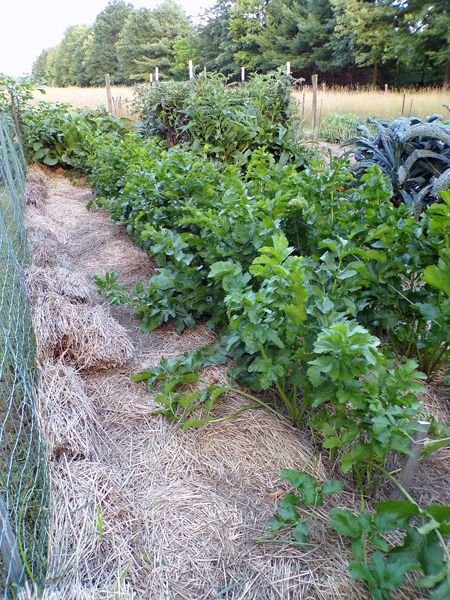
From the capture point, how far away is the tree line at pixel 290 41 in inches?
835

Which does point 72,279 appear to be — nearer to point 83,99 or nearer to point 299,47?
point 83,99

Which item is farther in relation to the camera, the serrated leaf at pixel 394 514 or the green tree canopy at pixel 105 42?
the green tree canopy at pixel 105 42

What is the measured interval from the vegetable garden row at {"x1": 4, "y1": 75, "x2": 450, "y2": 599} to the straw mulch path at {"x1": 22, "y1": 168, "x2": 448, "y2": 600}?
93mm

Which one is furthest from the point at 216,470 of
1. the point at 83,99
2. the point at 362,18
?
the point at 362,18

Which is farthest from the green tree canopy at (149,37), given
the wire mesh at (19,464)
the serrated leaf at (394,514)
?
the serrated leaf at (394,514)

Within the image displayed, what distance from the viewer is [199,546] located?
4.77 ft

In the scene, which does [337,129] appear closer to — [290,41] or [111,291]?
[111,291]

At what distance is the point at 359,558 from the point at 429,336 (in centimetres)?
100

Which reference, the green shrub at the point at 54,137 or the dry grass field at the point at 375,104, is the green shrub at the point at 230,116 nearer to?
the green shrub at the point at 54,137

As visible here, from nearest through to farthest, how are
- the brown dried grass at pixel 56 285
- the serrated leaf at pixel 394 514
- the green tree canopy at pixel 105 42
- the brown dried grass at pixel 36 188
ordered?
the serrated leaf at pixel 394 514 → the brown dried grass at pixel 56 285 → the brown dried grass at pixel 36 188 → the green tree canopy at pixel 105 42

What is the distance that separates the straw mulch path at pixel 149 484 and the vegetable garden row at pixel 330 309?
93 millimetres

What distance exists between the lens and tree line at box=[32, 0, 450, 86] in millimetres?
21219

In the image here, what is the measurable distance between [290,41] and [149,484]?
31.4 m

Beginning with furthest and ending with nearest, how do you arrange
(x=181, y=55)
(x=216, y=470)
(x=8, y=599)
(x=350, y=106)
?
(x=181, y=55) → (x=350, y=106) → (x=216, y=470) → (x=8, y=599)
